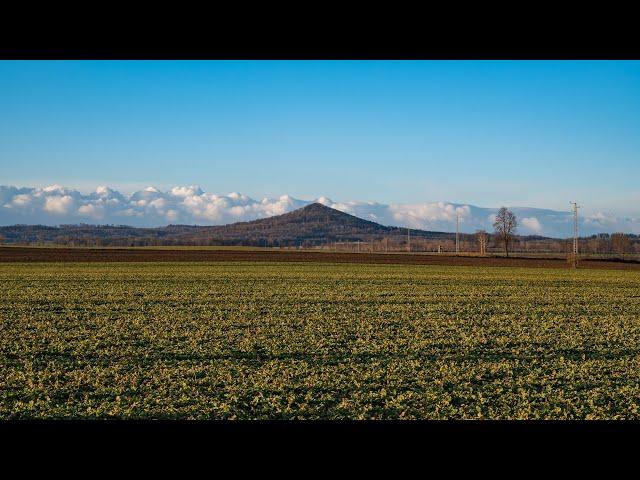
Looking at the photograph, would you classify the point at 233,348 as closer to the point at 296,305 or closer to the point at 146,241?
the point at 296,305

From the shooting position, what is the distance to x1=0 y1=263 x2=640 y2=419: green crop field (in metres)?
7.43

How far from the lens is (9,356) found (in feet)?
34.4

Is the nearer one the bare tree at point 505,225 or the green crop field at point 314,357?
the green crop field at point 314,357

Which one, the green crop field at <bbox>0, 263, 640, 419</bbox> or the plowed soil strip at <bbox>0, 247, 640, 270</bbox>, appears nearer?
the green crop field at <bbox>0, 263, 640, 419</bbox>

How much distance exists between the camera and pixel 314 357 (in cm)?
1048

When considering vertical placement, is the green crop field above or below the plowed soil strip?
below

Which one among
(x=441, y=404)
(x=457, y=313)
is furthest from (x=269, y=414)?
(x=457, y=313)

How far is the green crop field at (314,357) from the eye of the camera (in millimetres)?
7426

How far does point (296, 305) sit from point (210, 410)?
11.4 metres

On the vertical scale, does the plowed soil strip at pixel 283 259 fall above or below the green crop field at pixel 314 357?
above

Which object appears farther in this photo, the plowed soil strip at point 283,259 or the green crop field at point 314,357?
the plowed soil strip at point 283,259

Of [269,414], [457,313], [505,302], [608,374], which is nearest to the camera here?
[269,414]
